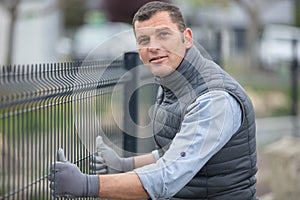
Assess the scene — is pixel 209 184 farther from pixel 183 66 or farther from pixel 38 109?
pixel 38 109

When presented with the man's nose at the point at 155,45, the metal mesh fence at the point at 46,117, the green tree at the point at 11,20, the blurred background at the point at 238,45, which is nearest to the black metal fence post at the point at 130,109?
the blurred background at the point at 238,45

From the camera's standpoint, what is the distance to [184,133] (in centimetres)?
399

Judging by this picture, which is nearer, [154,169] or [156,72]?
[154,169]

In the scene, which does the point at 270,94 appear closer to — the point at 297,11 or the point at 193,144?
the point at 193,144

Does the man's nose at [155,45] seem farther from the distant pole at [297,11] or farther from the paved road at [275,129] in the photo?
the distant pole at [297,11]

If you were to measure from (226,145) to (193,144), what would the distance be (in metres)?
0.30

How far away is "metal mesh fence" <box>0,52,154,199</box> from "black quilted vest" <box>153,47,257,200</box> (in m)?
0.65

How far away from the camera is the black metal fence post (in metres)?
6.59

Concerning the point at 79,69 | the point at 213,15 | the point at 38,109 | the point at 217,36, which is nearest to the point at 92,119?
the point at 79,69

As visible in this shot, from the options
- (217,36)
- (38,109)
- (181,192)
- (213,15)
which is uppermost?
(213,15)

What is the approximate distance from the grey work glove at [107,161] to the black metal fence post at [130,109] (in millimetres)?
1534

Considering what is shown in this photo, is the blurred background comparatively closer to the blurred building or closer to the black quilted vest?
the blurred building

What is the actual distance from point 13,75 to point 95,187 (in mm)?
662

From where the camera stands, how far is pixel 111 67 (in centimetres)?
598
